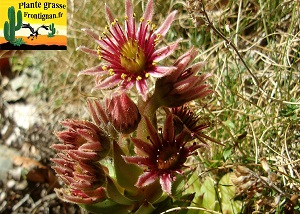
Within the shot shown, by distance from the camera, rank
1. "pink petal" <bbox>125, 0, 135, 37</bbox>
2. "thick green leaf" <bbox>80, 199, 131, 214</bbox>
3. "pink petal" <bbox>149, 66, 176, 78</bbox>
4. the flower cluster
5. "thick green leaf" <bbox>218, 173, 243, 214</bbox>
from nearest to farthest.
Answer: "pink petal" <bbox>149, 66, 176, 78</bbox> < the flower cluster < "pink petal" <bbox>125, 0, 135, 37</bbox> < "thick green leaf" <bbox>80, 199, 131, 214</bbox> < "thick green leaf" <bbox>218, 173, 243, 214</bbox>

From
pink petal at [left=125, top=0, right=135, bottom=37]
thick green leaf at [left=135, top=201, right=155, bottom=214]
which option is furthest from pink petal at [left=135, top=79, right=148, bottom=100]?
thick green leaf at [left=135, top=201, right=155, bottom=214]

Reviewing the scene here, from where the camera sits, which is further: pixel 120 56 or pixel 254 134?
pixel 254 134

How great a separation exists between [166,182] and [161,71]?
1.46 feet

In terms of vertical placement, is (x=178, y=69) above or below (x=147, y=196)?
above

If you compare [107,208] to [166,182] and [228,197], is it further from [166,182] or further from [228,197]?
[228,197]

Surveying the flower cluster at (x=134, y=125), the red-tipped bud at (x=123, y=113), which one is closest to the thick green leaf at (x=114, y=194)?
the flower cluster at (x=134, y=125)

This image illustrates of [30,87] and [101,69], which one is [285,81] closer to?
[101,69]

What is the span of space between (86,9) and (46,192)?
1.62 metres

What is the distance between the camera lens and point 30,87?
401 cm

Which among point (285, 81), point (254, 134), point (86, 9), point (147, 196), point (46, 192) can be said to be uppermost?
point (86, 9)

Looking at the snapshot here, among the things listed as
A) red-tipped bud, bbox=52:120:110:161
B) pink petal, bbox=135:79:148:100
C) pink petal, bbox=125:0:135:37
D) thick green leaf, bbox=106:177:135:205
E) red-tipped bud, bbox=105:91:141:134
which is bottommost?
thick green leaf, bbox=106:177:135:205

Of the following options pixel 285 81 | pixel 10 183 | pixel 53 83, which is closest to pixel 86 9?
pixel 53 83

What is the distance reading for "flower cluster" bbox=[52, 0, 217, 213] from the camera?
1967mm

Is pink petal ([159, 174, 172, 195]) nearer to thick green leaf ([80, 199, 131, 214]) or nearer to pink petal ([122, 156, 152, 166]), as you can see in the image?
pink petal ([122, 156, 152, 166])
